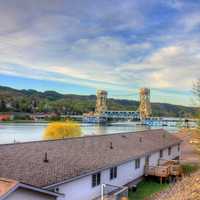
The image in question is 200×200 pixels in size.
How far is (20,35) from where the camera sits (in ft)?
86.2

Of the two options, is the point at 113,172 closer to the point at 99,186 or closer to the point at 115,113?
the point at 99,186

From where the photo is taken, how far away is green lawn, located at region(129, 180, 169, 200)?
57.9 feet

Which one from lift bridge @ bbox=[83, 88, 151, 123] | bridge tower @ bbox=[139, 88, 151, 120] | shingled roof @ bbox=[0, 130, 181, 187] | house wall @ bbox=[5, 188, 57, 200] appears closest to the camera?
house wall @ bbox=[5, 188, 57, 200]

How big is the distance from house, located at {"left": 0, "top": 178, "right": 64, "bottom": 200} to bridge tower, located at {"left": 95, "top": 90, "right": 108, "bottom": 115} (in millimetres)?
117513

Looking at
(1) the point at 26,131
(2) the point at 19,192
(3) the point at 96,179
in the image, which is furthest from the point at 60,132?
(2) the point at 19,192

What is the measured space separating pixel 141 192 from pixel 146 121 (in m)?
99.0

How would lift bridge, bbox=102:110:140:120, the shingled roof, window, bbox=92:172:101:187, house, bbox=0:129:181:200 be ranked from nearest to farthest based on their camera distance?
the shingled roof < house, bbox=0:129:181:200 < window, bbox=92:172:101:187 < lift bridge, bbox=102:110:140:120

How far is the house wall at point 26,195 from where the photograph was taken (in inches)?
381

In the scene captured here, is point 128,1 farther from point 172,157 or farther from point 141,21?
point 172,157

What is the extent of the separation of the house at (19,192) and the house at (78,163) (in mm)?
570

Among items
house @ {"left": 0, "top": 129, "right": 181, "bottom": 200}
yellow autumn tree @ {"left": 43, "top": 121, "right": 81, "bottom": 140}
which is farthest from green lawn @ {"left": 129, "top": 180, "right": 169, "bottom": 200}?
yellow autumn tree @ {"left": 43, "top": 121, "right": 81, "bottom": 140}

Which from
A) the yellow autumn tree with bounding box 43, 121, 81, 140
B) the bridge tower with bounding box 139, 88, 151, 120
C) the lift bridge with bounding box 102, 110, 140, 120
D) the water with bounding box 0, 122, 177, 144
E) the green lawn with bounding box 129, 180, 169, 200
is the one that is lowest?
the green lawn with bounding box 129, 180, 169, 200

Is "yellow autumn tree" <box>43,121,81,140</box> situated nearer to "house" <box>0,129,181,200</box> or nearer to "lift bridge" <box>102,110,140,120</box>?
"house" <box>0,129,181,200</box>

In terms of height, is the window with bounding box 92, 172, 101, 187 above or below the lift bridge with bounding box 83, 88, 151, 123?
below
